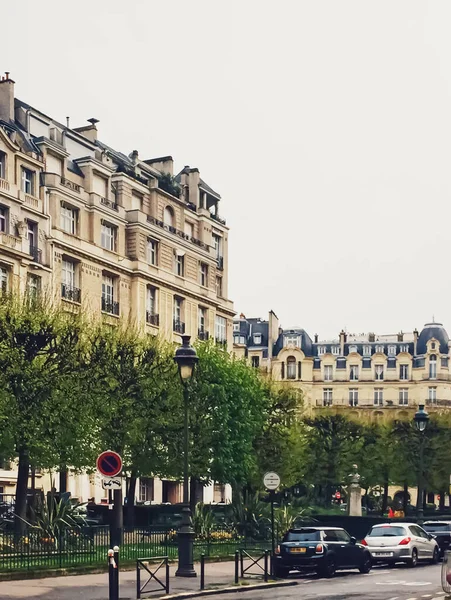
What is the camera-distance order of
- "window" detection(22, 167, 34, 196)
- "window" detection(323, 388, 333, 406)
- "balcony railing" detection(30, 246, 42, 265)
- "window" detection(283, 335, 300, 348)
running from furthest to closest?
"window" detection(283, 335, 300, 348), "window" detection(323, 388, 333, 406), "window" detection(22, 167, 34, 196), "balcony railing" detection(30, 246, 42, 265)

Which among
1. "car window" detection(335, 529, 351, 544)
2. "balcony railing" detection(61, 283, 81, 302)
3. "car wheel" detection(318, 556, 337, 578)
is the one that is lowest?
"car wheel" detection(318, 556, 337, 578)

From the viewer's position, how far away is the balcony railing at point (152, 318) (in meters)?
70.2

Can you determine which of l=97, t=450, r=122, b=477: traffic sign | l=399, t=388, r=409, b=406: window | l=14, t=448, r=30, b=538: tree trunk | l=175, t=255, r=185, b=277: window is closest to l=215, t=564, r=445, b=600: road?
l=97, t=450, r=122, b=477: traffic sign

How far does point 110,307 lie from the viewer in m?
67.2

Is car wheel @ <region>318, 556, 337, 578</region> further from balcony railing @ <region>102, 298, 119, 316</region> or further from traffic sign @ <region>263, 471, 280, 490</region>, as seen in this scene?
balcony railing @ <region>102, 298, 119, 316</region>

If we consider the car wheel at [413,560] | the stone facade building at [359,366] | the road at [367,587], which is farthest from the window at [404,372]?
the road at [367,587]

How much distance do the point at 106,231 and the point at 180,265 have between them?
8.86m

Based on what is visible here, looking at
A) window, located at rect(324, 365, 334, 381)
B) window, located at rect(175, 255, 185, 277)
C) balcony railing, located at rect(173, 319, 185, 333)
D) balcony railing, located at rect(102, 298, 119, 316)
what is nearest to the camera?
balcony railing, located at rect(102, 298, 119, 316)

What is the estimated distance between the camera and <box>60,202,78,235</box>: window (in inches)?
2506

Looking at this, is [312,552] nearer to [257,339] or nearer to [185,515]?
[185,515]

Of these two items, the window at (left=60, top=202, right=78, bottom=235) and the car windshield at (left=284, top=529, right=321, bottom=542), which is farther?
the window at (left=60, top=202, right=78, bottom=235)

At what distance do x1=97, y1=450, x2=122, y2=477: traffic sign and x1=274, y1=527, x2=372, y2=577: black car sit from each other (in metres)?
11.5

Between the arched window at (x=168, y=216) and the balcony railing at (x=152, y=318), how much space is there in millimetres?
7464

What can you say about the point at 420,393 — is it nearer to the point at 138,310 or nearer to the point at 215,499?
the point at 215,499
